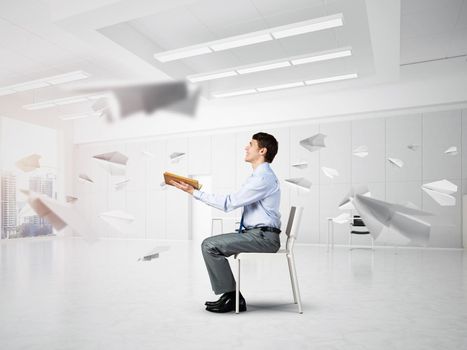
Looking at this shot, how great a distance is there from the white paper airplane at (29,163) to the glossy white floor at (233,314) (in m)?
1.55

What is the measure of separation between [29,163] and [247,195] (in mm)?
1947

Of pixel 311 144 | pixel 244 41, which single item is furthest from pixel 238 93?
pixel 311 144

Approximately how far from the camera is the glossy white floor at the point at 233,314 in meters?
2.04

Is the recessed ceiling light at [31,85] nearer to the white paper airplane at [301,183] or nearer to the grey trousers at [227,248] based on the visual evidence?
the white paper airplane at [301,183]

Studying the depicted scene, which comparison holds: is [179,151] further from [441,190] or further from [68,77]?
[441,190]

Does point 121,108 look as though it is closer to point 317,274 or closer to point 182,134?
point 317,274

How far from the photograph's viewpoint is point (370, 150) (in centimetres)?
823

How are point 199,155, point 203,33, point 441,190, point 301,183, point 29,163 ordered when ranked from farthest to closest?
point 199,155, point 203,33, point 301,183, point 441,190, point 29,163

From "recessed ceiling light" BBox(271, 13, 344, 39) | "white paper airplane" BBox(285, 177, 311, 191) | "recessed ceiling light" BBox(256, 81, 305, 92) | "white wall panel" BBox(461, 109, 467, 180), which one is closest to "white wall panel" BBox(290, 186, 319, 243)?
"white paper airplane" BBox(285, 177, 311, 191)

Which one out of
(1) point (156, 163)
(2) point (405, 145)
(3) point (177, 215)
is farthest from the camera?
(1) point (156, 163)

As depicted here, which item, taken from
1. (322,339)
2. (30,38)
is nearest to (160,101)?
(322,339)

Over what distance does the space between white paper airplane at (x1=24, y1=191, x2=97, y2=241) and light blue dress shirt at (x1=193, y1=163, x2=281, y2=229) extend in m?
1.96

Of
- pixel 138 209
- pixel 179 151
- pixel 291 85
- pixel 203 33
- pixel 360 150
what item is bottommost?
pixel 138 209

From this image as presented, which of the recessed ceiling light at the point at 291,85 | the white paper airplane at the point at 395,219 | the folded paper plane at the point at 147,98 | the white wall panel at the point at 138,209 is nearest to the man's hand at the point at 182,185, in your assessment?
the white paper airplane at the point at 395,219
